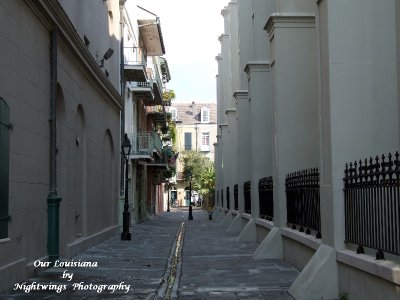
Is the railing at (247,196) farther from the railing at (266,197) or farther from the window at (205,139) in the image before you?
the window at (205,139)

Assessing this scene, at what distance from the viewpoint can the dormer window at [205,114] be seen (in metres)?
88.3

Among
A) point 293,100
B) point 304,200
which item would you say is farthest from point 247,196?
point 304,200

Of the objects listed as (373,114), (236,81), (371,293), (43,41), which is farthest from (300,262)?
(236,81)

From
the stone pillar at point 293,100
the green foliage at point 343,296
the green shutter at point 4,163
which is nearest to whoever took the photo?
the green foliage at point 343,296

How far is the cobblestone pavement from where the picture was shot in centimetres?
889

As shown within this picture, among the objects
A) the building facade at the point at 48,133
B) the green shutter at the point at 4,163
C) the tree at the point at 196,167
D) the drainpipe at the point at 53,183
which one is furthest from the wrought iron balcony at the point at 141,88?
the tree at the point at 196,167

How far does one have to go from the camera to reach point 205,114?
88.6 m

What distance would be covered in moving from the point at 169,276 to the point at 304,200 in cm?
283

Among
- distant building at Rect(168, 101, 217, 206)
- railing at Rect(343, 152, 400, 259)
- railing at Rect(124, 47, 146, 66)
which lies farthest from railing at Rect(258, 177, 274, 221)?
distant building at Rect(168, 101, 217, 206)

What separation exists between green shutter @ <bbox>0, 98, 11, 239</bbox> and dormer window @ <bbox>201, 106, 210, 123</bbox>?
7899 centimetres

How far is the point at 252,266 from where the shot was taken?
12102mm

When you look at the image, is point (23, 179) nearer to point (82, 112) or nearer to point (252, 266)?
point (252, 266)

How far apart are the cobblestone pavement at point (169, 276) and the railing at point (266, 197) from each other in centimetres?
116

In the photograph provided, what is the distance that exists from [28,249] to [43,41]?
158 inches
